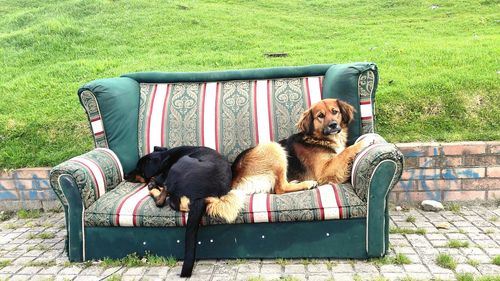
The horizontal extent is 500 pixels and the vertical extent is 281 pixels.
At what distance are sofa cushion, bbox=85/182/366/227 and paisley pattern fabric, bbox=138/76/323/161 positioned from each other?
0.96m

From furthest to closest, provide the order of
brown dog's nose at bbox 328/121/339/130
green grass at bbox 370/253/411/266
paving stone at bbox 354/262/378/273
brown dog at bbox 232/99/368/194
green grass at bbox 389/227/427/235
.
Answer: green grass at bbox 389/227/427/235 → brown dog's nose at bbox 328/121/339/130 → brown dog at bbox 232/99/368/194 → green grass at bbox 370/253/411/266 → paving stone at bbox 354/262/378/273

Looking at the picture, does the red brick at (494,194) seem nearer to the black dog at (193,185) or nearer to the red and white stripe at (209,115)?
the black dog at (193,185)

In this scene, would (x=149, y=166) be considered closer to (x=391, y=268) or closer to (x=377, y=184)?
(x=377, y=184)

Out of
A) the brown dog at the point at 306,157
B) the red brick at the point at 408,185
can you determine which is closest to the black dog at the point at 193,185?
the brown dog at the point at 306,157

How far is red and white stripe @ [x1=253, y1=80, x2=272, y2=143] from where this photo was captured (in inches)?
180

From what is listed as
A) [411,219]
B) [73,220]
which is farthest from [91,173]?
[411,219]

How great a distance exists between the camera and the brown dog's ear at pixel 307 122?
13.7 feet

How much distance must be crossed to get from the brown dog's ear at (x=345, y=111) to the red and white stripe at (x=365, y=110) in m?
0.15

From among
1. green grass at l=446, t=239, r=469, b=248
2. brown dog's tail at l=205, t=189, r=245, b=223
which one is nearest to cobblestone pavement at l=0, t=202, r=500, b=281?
green grass at l=446, t=239, r=469, b=248

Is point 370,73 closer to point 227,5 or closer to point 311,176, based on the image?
point 311,176

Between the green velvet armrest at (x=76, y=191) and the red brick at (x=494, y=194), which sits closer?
the green velvet armrest at (x=76, y=191)

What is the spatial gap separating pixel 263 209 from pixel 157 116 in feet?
6.01

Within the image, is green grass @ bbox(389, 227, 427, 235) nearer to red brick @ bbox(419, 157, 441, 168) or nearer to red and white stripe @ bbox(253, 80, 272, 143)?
red brick @ bbox(419, 157, 441, 168)

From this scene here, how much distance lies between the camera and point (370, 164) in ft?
11.5
